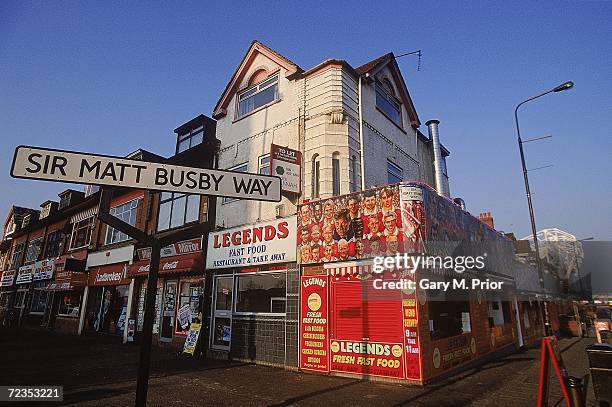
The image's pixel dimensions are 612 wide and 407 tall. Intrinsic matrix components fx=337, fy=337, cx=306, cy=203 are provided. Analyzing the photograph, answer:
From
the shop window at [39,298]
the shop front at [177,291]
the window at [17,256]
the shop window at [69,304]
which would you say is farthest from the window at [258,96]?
the window at [17,256]

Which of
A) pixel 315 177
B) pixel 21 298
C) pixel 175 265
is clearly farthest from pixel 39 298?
pixel 315 177

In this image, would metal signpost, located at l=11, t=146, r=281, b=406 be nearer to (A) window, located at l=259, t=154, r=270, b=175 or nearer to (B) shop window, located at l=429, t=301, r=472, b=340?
(B) shop window, located at l=429, t=301, r=472, b=340

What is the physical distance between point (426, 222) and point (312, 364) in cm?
526

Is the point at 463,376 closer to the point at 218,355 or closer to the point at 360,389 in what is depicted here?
the point at 360,389

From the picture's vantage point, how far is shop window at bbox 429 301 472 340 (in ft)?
30.7

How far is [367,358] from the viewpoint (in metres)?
8.95

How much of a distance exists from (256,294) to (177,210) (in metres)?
7.03

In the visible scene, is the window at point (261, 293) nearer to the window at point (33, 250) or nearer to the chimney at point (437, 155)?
the chimney at point (437, 155)

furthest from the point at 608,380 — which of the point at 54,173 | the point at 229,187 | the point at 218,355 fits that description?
the point at 218,355

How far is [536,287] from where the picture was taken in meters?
20.9

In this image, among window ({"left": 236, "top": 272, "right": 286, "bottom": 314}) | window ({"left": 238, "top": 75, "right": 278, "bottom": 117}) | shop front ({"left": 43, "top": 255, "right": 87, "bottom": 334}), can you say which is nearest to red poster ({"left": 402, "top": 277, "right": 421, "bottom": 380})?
window ({"left": 236, "top": 272, "right": 286, "bottom": 314})

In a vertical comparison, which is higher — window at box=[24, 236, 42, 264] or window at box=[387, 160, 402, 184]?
window at box=[387, 160, 402, 184]

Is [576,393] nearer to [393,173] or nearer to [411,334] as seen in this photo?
[411,334]

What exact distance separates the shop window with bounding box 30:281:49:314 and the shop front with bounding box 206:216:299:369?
20.3 meters
